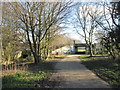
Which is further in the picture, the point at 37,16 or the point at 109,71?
the point at 37,16

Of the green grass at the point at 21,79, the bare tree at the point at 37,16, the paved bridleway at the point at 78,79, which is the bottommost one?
the paved bridleway at the point at 78,79

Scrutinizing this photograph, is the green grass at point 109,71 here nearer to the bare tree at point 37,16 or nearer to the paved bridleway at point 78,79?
the paved bridleway at point 78,79

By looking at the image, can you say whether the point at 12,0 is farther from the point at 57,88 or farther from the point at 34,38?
the point at 57,88

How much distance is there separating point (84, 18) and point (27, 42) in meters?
15.3

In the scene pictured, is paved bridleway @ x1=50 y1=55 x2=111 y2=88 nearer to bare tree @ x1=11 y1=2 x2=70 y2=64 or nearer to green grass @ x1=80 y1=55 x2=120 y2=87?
green grass @ x1=80 y1=55 x2=120 y2=87

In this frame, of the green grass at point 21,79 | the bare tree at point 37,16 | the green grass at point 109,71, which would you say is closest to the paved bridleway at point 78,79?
the green grass at point 109,71

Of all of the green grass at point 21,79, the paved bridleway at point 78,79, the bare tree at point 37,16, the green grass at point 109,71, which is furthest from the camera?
the bare tree at point 37,16

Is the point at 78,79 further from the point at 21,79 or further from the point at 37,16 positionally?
the point at 37,16

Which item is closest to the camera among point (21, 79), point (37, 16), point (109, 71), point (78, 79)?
point (21, 79)

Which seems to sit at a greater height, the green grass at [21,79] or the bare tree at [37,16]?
the bare tree at [37,16]

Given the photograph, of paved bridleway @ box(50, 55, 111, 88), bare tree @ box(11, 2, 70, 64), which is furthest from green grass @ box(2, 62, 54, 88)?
bare tree @ box(11, 2, 70, 64)

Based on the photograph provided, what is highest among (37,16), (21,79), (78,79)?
(37,16)

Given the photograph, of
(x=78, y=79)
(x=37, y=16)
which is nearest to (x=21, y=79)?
(x=78, y=79)

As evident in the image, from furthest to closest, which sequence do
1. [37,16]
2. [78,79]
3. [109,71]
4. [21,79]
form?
[37,16] < [109,71] < [78,79] < [21,79]
